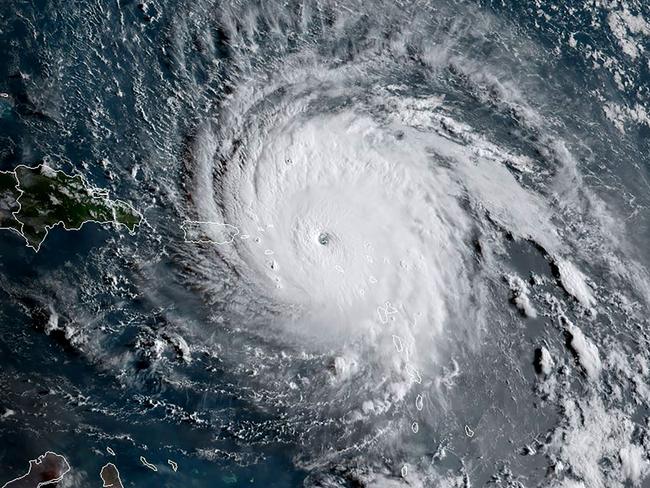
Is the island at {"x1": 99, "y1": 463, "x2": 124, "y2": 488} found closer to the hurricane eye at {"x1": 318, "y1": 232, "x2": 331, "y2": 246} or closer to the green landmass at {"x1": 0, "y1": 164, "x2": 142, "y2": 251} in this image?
the green landmass at {"x1": 0, "y1": 164, "x2": 142, "y2": 251}

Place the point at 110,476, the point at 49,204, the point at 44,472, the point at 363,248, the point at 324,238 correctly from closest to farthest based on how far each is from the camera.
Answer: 1. the point at 44,472
2. the point at 110,476
3. the point at 49,204
4. the point at 324,238
5. the point at 363,248

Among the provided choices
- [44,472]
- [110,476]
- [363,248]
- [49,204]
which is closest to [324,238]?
[363,248]

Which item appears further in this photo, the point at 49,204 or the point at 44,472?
the point at 49,204

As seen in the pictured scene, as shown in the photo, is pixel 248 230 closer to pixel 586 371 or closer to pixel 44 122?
pixel 44 122

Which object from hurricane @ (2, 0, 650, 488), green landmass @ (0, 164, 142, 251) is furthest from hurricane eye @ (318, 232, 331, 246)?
green landmass @ (0, 164, 142, 251)

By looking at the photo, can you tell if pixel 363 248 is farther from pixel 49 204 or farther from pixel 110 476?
pixel 110 476

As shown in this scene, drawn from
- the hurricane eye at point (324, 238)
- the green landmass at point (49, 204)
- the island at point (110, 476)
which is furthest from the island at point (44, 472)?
the hurricane eye at point (324, 238)

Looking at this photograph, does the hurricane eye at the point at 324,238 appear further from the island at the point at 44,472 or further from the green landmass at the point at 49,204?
the island at the point at 44,472

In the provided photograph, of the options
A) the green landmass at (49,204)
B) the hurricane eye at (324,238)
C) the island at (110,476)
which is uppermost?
the hurricane eye at (324,238)

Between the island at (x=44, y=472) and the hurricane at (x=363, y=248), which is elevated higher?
the hurricane at (x=363, y=248)
